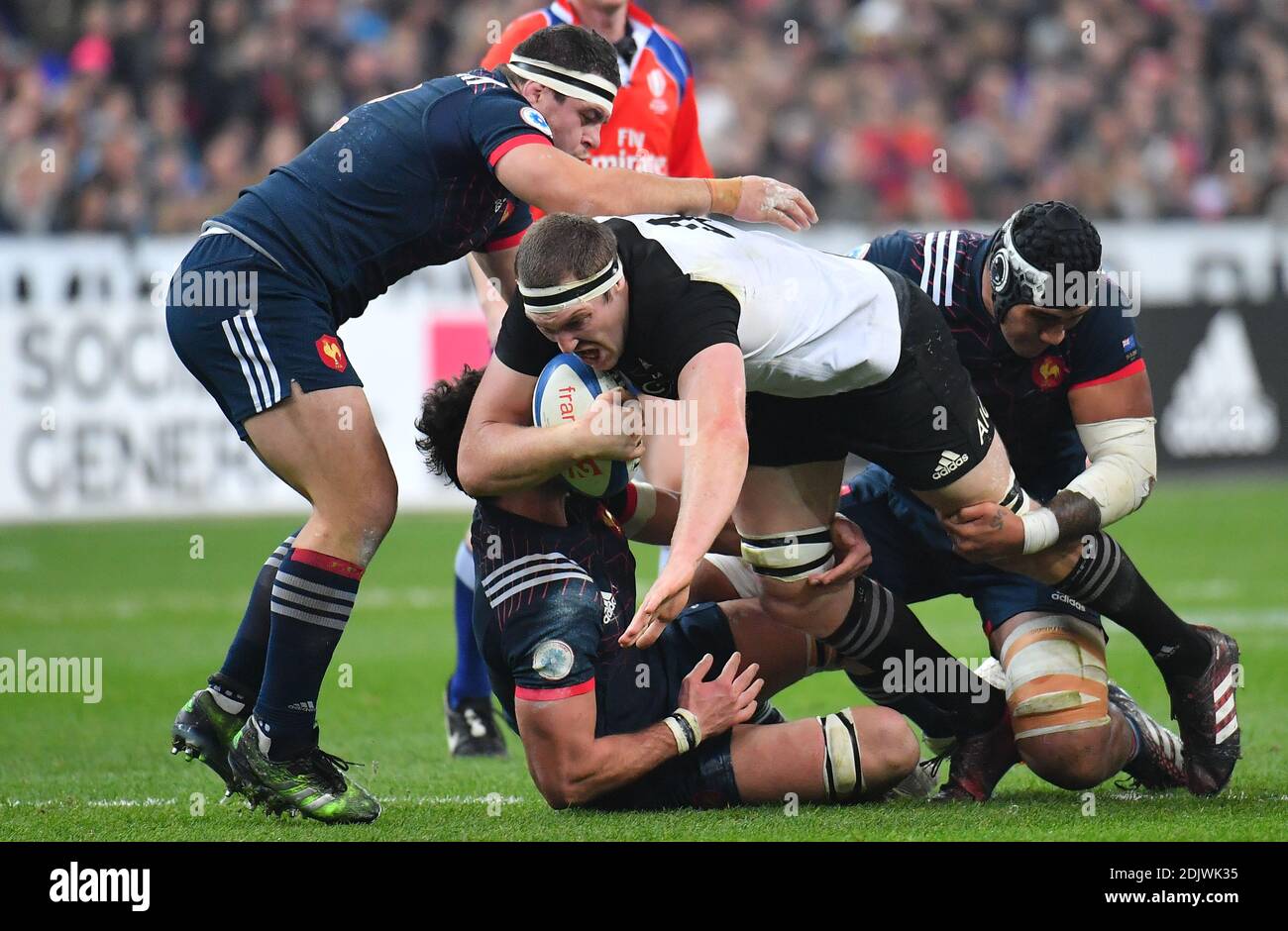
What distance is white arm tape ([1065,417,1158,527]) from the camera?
5203mm

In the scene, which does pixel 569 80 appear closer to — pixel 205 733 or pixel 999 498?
pixel 999 498

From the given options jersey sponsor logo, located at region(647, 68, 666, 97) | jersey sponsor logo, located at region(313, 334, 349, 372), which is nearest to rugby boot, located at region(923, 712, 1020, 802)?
jersey sponsor logo, located at region(313, 334, 349, 372)

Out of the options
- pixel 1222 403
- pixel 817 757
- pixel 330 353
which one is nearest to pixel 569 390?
pixel 330 353

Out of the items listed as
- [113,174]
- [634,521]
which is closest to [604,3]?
[634,521]

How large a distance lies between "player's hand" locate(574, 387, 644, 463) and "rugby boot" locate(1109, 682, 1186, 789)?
1938 millimetres

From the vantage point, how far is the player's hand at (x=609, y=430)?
448 cm

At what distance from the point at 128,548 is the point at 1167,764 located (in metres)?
9.15

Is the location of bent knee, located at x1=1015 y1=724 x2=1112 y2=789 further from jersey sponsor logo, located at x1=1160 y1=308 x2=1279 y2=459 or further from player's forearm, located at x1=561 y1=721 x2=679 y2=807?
jersey sponsor logo, located at x1=1160 y1=308 x2=1279 y2=459

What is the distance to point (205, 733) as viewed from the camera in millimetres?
5230

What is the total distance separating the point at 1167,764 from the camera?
5.36 m

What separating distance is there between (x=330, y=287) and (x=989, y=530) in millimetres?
2118

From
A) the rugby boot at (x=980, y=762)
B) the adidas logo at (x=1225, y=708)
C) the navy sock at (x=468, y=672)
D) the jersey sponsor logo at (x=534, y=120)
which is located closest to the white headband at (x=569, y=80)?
the jersey sponsor logo at (x=534, y=120)

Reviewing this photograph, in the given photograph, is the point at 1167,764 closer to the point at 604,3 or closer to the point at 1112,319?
the point at 1112,319

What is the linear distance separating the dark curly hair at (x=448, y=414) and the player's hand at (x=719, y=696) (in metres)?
0.93
